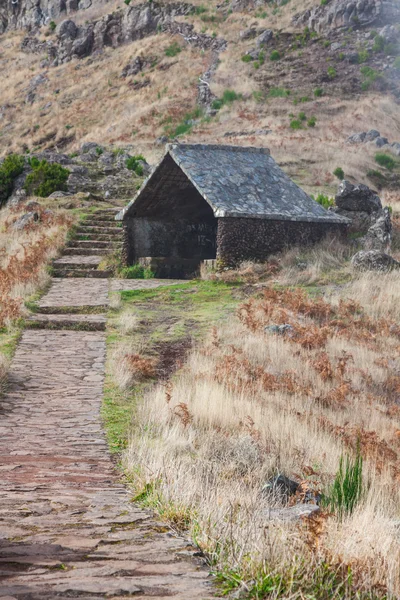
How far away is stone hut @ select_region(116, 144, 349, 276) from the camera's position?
1677cm

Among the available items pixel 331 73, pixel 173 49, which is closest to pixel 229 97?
pixel 331 73

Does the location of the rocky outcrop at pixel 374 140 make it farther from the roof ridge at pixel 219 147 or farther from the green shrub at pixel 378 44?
the roof ridge at pixel 219 147

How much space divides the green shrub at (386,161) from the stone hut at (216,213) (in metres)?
14.1

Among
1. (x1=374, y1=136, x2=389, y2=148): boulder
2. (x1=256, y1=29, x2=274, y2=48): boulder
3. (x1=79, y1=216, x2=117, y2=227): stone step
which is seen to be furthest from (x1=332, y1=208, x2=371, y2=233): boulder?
(x1=256, y1=29, x2=274, y2=48): boulder

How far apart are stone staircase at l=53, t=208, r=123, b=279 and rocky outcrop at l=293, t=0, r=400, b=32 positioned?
40532 millimetres

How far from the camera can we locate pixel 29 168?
30.3m

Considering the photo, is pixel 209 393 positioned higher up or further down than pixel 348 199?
further down

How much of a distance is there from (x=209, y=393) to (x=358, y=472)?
301 cm

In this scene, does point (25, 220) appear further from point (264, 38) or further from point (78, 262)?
point (264, 38)

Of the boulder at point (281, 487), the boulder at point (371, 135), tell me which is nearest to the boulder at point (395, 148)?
the boulder at point (371, 135)

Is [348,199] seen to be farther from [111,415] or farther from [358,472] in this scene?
[358,472]

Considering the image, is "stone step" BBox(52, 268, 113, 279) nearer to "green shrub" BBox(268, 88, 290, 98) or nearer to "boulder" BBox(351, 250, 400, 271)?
"boulder" BBox(351, 250, 400, 271)

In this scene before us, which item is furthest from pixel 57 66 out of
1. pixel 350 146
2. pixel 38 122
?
pixel 350 146

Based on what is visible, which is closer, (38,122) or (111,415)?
(111,415)
